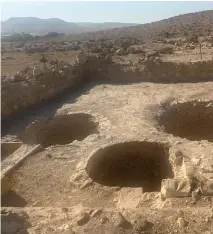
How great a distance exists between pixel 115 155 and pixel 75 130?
10.7 ft

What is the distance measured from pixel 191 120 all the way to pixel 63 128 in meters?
5.52

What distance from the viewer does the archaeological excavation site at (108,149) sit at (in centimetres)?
729

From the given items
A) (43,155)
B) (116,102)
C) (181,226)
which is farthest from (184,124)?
(181,226)

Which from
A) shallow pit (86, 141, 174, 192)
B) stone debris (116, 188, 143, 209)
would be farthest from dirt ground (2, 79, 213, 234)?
shallow pit (86, 141, 174, 192)

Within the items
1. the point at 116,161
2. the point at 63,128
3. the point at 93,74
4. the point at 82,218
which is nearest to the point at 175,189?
the point at 82,218

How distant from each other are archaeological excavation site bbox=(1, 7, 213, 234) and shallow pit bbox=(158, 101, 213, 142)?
0.04 metres

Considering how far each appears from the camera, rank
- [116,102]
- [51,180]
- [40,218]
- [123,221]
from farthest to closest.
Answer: [116,102] → [51,180] → [40,218] → [123,221]

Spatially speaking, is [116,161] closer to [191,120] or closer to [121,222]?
[121,222]

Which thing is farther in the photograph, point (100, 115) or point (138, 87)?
point (138, 87)

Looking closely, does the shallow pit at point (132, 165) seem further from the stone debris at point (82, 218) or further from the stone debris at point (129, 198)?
the stone debris at point (82, 218)

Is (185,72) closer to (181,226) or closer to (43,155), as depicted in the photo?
(43,155)

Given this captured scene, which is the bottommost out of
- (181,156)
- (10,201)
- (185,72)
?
(10,201)

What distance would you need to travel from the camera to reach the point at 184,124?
14.9 m

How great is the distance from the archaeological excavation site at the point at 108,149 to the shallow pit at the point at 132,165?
0.11 ft
